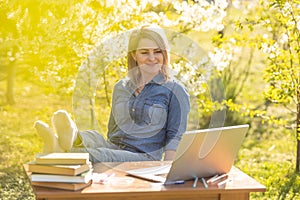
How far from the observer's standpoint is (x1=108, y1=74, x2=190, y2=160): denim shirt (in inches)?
133

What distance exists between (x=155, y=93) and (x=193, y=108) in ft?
4.94

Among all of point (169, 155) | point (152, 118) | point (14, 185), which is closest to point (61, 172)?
point (169, 155)

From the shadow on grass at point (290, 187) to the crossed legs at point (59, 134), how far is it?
66.0 inches

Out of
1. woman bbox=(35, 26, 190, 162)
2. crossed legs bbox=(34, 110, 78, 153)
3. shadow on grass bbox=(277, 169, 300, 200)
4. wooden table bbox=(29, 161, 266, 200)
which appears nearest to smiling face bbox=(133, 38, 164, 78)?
woman bbox=(35, 26, 190, 162)

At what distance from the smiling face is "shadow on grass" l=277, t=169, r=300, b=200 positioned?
123 cm

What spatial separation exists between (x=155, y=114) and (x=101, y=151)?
43cm

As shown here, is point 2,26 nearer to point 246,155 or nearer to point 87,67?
point 87,67

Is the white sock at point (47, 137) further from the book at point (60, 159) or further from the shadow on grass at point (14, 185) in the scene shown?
the shadow on grass at point (14, 185)

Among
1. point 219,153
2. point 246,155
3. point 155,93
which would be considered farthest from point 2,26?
point 219,153

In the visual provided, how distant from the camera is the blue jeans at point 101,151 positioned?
3043mm

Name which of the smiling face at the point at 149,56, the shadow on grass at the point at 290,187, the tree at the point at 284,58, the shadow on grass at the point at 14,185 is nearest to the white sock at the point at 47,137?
the smiling face at the point at 149,56

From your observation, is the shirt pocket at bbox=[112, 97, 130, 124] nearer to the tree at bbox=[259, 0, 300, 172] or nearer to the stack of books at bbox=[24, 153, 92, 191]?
the stack of books at bbox=[24, 153, 92, 191]

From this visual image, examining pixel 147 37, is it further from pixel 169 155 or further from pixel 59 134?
pixel 59 134

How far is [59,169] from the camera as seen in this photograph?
2.48 m
